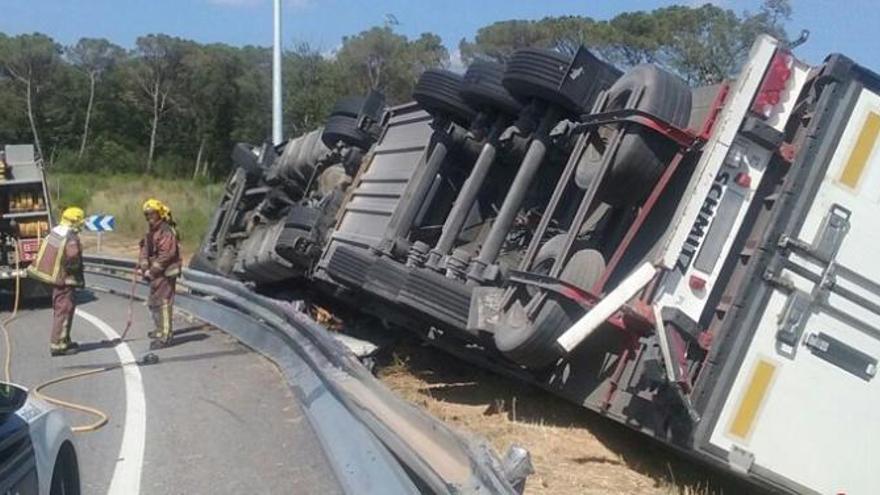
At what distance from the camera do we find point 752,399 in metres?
5.63

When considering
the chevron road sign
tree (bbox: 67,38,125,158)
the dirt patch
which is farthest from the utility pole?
tree (bbox: 67,38,125,158)

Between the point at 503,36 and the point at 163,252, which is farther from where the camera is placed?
the point at 503,36

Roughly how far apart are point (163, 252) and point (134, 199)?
27.9 m

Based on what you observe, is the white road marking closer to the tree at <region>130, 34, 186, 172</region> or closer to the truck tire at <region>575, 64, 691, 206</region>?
the truck tire at <region>575, 64, 691, 206</region>

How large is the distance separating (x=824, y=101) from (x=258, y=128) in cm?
4981

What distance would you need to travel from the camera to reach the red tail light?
5.91 m

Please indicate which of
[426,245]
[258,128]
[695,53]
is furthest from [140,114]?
[426,245]

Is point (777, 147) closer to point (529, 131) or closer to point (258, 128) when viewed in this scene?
point (529, 131)

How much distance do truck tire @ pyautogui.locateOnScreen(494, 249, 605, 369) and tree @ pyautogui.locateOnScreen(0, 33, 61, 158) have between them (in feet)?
181

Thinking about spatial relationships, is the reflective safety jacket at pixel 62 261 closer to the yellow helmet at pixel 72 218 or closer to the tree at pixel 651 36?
the yellow helmet at pixel 72 218

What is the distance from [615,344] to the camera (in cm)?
619

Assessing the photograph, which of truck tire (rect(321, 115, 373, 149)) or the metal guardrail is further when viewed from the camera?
truck tire (rect(321, 115, 373, 149))

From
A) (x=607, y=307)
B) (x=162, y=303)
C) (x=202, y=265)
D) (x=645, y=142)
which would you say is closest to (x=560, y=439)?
(x=607, y=307)

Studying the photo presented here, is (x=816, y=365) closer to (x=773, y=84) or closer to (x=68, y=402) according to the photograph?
(x=773, y=84)
